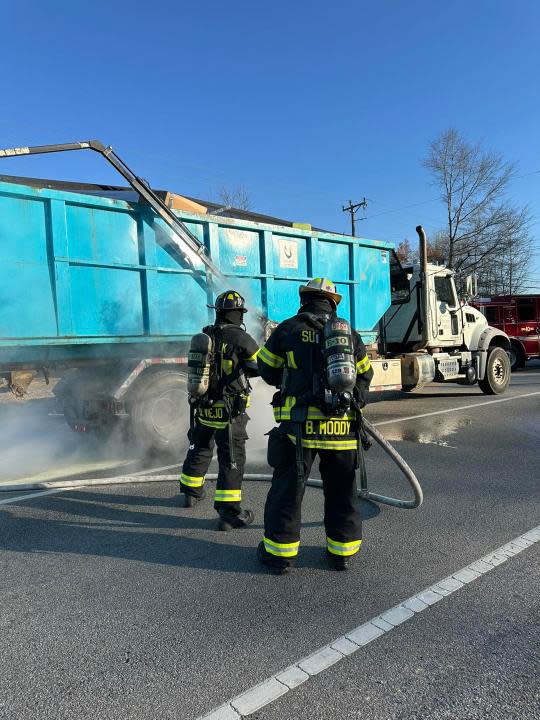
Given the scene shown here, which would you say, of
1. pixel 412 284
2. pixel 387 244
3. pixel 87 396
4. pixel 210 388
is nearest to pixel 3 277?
pixel 87 396

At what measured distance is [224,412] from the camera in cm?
400

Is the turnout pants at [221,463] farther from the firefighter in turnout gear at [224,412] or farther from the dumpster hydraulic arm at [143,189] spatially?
the dumpster hydraulic arm at [143,189]

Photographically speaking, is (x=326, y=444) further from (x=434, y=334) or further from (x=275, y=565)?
(x=434, y=334)

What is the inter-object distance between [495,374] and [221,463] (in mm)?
8675

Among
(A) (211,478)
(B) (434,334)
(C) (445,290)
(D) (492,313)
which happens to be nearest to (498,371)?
(B) (434,334)

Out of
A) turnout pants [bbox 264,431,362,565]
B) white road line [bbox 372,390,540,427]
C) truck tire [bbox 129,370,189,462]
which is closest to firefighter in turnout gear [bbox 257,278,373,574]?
turnout pants [bbox 264,431,362,565]

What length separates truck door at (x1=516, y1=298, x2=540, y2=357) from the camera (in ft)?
58.7

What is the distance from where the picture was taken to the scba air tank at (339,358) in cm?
288

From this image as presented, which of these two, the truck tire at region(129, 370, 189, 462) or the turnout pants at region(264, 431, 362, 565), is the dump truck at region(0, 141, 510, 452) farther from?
the turnout pants at region(264, 431, 362, 565)

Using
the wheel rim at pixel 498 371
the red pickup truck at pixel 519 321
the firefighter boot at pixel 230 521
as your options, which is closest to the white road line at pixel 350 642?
the firefighter boot at pixel 230 521

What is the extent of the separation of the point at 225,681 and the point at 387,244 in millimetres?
7764

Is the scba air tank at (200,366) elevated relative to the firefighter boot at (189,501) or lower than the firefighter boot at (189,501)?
elevated

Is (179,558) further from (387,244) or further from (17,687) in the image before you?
(387,244)

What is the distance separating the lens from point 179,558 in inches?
131
